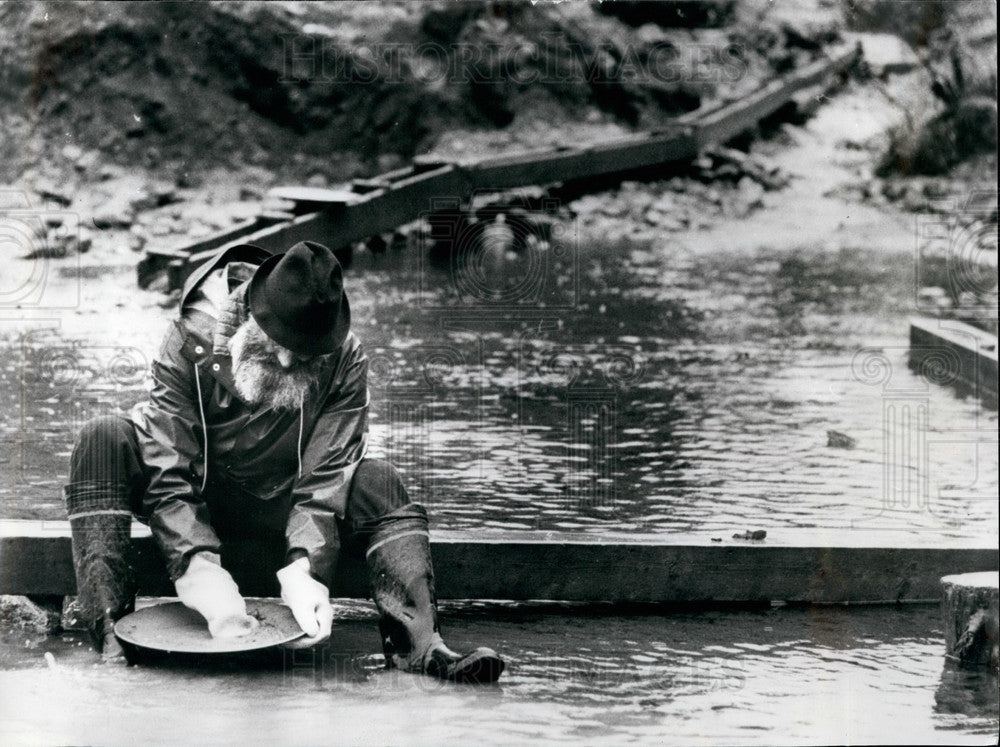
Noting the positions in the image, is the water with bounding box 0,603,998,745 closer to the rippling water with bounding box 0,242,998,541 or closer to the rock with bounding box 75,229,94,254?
the rippling water with bounding box 0,242,998,541

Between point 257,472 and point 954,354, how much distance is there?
4904 mm

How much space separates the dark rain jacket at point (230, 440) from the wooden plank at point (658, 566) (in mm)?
354

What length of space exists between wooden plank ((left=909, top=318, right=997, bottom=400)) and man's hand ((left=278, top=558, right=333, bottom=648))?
14.7ft

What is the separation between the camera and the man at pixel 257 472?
412cm

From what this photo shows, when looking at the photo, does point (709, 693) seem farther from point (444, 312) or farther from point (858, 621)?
point (444, 312)

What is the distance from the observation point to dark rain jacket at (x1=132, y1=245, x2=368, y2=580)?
422cm

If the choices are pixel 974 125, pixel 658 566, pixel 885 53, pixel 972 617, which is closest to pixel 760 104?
pixel 885 53

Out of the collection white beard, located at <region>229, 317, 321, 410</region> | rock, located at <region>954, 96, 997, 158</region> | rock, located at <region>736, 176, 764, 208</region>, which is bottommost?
white beard, located at <region>229, 317, 321, 410</region>

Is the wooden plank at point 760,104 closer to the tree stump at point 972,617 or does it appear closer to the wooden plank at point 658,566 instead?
the wooden plank at point 658,566

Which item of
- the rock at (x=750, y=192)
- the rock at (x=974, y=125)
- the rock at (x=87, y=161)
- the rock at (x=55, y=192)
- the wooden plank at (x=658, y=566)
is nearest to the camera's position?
the wooden plank at (x=658, y=566)

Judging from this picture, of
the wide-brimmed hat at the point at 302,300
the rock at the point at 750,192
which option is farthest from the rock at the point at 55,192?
the wide-brimmed hat at the point at 302,300

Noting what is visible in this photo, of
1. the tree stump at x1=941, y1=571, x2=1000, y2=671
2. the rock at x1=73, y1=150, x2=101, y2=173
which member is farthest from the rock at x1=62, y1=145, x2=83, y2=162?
the tree stump at x1=941, y1=571, x2=1000, y2=671

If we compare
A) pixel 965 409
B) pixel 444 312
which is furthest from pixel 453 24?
pixel 965 409

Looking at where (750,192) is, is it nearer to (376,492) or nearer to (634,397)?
(634,397)
